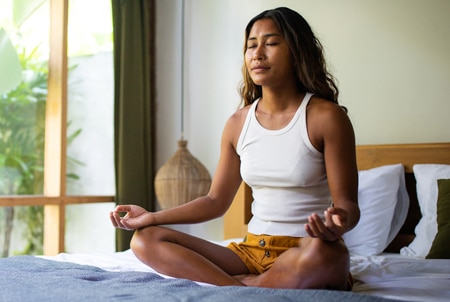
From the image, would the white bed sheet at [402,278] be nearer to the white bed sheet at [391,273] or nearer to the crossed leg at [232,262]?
the white bed sheet at [391,273]

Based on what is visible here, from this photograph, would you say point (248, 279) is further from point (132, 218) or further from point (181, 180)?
point (181, 180)

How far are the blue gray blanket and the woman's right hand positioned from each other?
146 mm

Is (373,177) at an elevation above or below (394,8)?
below

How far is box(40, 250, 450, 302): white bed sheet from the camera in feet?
5.43

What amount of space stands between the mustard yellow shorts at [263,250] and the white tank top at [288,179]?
0.02 meters

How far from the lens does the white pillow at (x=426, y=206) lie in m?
2.54

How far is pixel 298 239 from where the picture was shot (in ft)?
5.84

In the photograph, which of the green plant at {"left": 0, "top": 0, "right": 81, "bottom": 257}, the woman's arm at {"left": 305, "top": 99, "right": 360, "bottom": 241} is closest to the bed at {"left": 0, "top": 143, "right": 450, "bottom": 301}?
the woman's arm at {"left": 305, "top": 99, "right": 360, "bottom": 241}

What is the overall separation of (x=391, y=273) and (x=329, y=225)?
2.24 ft

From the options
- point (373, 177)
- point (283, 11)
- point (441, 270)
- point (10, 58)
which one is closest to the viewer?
point (283, 11)

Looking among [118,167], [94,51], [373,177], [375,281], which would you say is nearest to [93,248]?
[118,167]

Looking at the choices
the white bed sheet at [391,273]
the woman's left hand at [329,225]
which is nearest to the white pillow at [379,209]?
the white bed sheet at [391,273]

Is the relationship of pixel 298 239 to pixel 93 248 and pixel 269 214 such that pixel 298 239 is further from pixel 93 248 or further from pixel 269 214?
pixel 93 248

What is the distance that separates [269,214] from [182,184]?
183 cm
